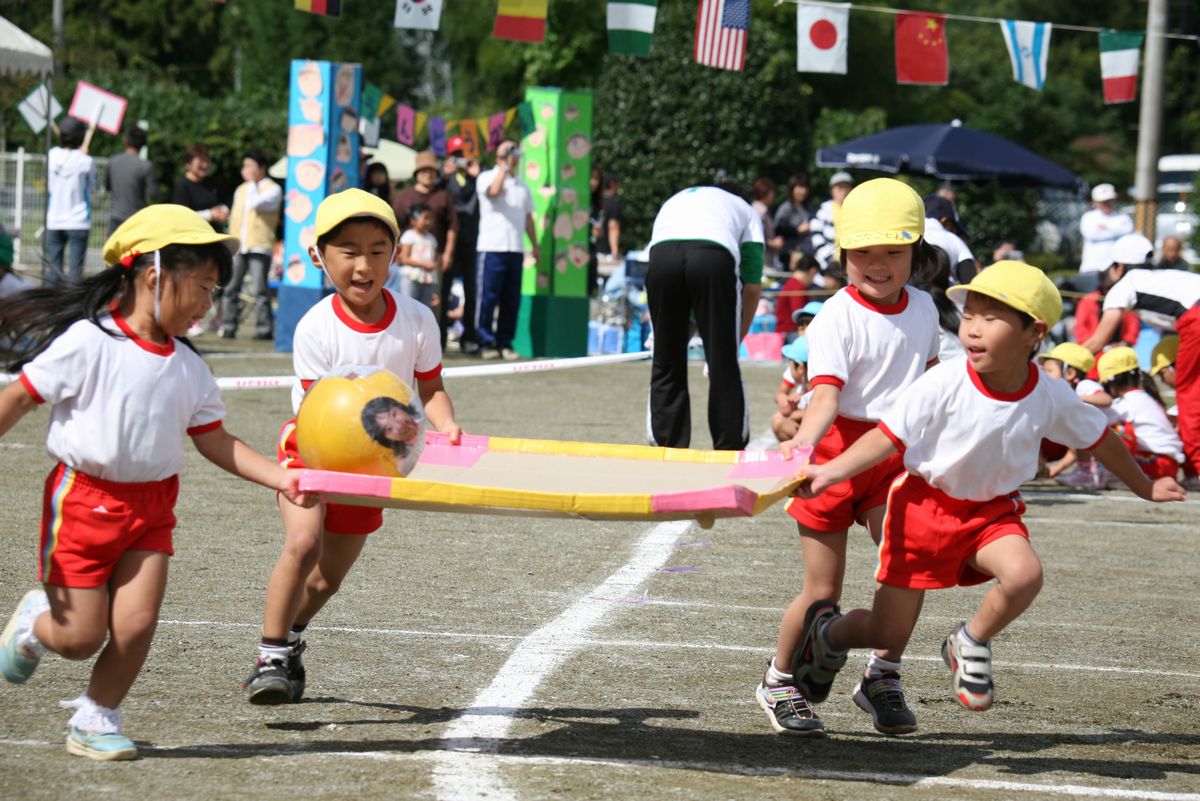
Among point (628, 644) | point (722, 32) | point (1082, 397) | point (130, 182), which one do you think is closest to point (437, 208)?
point (130, 182)

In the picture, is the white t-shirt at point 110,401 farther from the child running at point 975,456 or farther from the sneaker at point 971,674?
the sneaker at point 971,674

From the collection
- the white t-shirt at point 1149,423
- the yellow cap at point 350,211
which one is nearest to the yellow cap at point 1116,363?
the white t-shirt at point 1149,423

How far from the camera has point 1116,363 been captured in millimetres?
12102

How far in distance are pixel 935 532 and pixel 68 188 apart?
15.2 meters

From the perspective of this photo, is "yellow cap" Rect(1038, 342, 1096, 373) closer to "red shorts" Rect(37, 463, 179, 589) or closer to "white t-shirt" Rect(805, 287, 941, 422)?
"white t-shirt" Rect(805, 287, 941, 422)

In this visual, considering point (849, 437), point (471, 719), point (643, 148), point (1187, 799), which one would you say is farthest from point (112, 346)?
point (643, 148)

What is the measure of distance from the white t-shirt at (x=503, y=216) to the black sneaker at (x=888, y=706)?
13502 mm

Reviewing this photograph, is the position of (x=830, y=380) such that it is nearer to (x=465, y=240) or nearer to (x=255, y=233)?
(x=465, y=240)

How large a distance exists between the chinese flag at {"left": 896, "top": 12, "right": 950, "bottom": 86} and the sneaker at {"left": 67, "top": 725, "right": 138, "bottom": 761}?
558 inches

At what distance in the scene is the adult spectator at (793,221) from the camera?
22172 millimetres

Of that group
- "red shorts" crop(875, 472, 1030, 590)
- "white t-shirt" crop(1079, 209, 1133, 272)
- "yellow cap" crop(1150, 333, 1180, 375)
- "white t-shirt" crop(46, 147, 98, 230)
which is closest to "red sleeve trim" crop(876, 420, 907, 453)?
"red shorts" crop(875, 472, 1030, 590)

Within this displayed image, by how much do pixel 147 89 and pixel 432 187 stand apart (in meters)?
24.6

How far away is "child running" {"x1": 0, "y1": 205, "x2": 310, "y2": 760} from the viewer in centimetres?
475

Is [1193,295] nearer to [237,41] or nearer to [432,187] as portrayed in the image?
[432,187]
